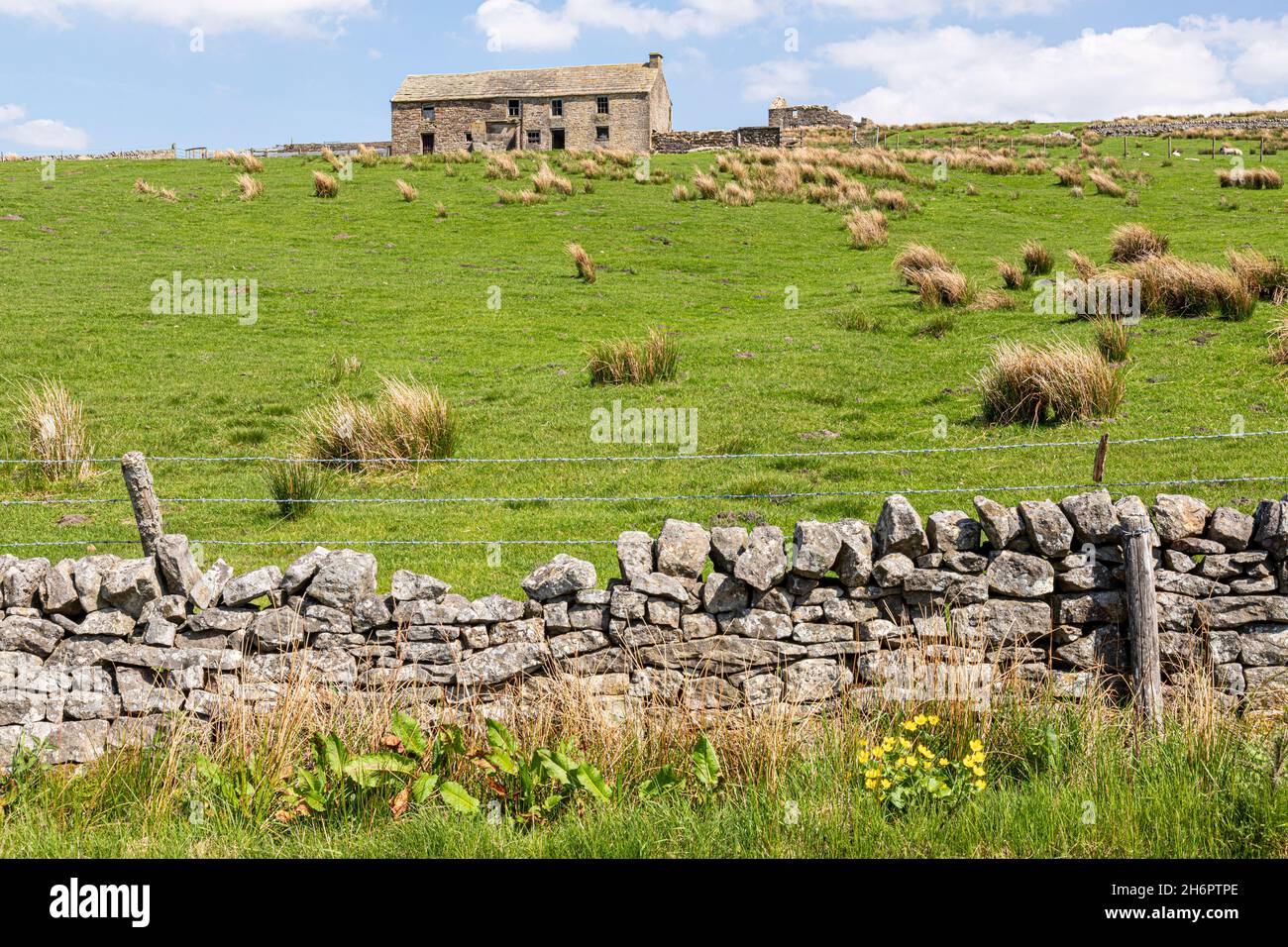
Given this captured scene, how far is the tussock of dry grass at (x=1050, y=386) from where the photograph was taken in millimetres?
12406

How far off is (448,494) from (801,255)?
16.5 metres

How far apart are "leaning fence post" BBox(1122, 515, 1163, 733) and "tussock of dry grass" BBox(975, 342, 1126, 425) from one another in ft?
21.6

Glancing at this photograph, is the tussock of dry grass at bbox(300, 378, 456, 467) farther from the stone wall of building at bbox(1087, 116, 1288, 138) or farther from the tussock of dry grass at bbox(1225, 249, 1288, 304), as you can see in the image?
the stone wall of building at bbox(1087, 116, 1288, 138)

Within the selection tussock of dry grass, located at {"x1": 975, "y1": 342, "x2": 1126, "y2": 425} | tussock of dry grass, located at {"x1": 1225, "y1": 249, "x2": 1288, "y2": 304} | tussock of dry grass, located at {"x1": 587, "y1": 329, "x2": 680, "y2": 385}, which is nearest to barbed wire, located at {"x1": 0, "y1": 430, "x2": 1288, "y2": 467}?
tussock of dry grass, located at {"x1": 975, "y1": 342, "x2": 1126, "y2": 425}

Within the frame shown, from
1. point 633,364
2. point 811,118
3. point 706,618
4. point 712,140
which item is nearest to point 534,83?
point 712,140

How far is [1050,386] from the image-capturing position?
12.6 m

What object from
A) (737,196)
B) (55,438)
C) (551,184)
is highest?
(551,184)

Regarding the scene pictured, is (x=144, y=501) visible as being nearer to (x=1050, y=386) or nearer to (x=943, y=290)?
(x=1050, y=386)

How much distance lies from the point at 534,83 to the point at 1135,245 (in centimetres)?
4557

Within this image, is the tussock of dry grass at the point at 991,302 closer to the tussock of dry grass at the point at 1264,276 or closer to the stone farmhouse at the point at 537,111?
the tussock of dry grass at the point at 1264,276

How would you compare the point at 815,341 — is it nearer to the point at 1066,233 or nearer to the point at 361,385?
the point at 361,385

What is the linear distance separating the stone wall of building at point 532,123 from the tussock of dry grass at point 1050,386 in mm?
47081

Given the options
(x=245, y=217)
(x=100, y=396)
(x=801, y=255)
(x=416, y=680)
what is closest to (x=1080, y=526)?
(x=416, y=680)

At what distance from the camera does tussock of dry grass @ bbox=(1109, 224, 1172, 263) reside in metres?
20.3
